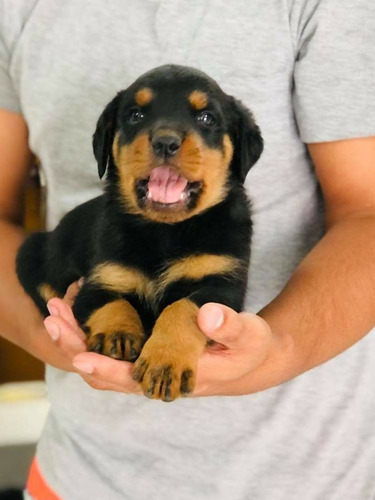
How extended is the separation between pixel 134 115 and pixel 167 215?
0.21m

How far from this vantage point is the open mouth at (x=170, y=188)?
1.00 metres

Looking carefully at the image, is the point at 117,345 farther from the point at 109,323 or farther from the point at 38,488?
the point at 38,488

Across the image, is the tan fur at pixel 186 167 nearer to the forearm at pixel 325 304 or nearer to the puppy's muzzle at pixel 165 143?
the puppy's muzzle at pixel 165 143

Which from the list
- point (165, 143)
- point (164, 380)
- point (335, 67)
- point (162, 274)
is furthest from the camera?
point (335, 67)

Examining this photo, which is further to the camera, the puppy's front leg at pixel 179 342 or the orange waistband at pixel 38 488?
the orange waistband at pixel 38 488

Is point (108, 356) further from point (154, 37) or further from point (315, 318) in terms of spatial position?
point (154, 37)

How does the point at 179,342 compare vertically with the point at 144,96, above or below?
below

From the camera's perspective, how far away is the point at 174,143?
977 mm

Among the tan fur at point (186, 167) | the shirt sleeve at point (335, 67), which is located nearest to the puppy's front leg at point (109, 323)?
the tan fur at point (186, 167)

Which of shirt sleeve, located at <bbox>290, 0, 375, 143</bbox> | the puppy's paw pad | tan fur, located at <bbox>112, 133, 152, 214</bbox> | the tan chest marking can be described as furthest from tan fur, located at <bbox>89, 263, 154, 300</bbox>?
shirt sleeve, located at <bbox>290, 0, 375, 143</bbox>

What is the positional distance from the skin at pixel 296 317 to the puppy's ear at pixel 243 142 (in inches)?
7.6

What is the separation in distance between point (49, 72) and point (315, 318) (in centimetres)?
74

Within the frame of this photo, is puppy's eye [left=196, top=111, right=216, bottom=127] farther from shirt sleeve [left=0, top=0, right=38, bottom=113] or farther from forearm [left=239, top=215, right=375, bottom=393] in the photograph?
shirt sleeve [left=0, top=0, right=38, bottom=113]

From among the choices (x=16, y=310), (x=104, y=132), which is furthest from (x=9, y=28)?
(x=16, y=310)
